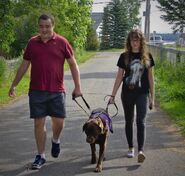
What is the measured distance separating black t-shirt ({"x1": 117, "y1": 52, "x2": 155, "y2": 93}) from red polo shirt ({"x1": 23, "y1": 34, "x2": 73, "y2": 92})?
903mm

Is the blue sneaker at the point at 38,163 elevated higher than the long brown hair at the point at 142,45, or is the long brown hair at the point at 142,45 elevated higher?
the long brown hair at the point at 142,45

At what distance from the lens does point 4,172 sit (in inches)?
262

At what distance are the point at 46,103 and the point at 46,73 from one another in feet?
1.35

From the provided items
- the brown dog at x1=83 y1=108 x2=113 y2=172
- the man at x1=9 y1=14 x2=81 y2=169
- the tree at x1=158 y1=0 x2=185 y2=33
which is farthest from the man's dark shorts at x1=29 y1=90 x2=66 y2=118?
the tree at x1=158 y1=0 x2=185 y2=33

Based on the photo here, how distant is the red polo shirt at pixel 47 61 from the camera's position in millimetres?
6719

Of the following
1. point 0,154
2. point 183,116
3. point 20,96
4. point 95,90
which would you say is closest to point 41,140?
point 0,154

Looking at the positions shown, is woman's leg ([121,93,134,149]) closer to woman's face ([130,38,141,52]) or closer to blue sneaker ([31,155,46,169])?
woman's face ([130,38,141,52])

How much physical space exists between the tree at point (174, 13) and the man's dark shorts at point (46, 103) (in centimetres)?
1756

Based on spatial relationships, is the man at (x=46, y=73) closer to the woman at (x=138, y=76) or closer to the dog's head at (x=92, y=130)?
the dog's head at (x=92, y=130)

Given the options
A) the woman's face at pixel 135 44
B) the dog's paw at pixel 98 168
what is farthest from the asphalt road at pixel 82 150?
the woman's face at pixel 135 44

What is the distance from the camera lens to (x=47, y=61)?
6.71 meters

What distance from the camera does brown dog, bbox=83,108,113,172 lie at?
6.54 m

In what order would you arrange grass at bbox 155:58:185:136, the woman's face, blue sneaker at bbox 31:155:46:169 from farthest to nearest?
grass at bbox 155:58:185:136, the woman's face, blue sneaker at bbox 31:155:46:169

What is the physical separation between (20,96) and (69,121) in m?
5.21
